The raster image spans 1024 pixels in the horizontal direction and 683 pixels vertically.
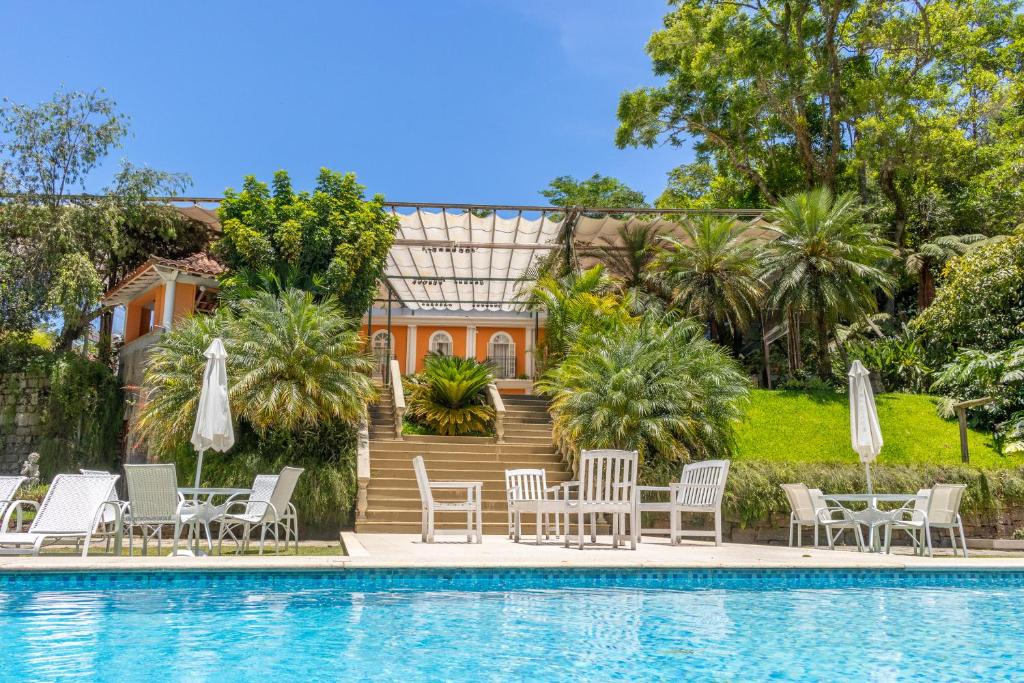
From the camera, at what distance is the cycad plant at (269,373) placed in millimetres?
12680

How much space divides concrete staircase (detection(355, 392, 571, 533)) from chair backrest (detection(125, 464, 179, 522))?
441 cm

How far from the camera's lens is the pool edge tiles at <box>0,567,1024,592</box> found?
6.58 metres

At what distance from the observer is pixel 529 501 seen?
9.52 metres

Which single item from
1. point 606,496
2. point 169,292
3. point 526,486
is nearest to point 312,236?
point 169,292

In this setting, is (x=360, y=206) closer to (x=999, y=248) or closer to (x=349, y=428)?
(x=349, y=428)

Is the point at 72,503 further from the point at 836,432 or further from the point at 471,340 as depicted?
the point at 471,340


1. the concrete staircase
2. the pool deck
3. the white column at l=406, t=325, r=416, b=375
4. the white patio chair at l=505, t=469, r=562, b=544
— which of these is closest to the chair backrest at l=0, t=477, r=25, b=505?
the pool deck

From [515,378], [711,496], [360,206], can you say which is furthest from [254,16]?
[711,496]

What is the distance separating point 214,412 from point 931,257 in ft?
78.5

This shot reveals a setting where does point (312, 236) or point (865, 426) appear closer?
point (865, 426)

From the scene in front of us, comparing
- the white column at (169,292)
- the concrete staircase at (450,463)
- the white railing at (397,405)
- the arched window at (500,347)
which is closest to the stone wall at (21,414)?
the white column at (169,292)

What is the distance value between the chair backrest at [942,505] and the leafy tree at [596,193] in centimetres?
2978

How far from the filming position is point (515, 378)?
26344 mm

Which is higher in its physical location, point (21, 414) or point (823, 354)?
point (823, 354)
